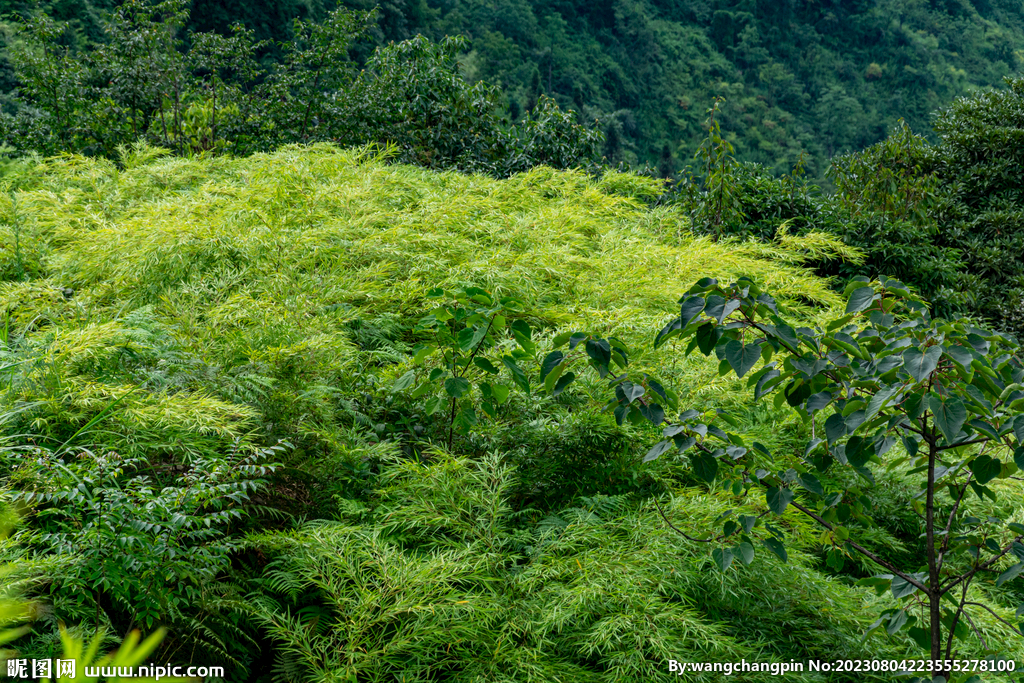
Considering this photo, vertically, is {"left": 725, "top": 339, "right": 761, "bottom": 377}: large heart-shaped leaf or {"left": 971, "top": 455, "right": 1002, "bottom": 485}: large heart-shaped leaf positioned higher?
{"left": 725, "top": 339, "right": 761, "bottom": 377}: large heart-shaped leaf

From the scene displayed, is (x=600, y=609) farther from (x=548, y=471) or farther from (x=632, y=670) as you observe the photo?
(x=548, y=471)

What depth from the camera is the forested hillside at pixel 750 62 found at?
101 ft

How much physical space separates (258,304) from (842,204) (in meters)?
5.34

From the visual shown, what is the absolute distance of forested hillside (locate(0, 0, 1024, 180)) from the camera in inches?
1212

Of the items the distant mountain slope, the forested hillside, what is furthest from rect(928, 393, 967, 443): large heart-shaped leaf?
the distant mountain slope

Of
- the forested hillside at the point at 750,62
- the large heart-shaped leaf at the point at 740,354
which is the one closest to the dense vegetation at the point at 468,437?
the large heart-shaped leaf at the point at 740,354

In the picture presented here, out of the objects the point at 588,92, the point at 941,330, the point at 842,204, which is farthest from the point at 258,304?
the point at 588,92

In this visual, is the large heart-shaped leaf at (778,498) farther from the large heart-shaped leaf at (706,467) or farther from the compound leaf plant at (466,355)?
the compound leaf plant at (466,355)

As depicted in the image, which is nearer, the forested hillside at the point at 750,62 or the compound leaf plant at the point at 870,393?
the compound leaf plant at the point at 870,393

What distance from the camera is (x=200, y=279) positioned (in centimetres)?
227

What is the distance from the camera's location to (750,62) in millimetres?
35875

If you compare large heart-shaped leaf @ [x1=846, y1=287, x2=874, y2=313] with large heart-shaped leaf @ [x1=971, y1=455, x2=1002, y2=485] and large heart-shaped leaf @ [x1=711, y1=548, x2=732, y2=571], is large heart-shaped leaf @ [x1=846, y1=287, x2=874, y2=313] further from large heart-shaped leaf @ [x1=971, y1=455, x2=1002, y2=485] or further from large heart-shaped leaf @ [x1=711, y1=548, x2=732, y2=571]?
large heart-shaped leaf @ [x1=711, y1=548, x2=732, y2=571]

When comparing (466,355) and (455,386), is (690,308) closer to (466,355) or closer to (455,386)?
(455,386)

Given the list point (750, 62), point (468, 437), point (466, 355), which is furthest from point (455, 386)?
point (750, 62)
